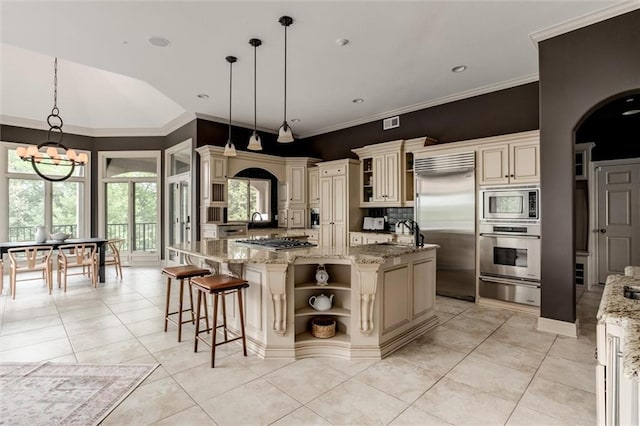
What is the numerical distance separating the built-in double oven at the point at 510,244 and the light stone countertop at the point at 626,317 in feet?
6.50

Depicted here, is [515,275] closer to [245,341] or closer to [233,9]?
[245,341]

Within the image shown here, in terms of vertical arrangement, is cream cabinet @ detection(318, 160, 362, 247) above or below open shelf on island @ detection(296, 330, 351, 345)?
above

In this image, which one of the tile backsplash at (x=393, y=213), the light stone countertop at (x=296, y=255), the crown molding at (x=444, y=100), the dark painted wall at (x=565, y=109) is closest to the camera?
the light stone countertop at (x=296, y=255)

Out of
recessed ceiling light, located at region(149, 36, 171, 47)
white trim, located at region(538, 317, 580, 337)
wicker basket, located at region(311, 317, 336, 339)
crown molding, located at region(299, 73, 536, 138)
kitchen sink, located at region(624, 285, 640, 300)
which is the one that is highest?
recessed ceiling light, located at region(149, 36, 171, 47)

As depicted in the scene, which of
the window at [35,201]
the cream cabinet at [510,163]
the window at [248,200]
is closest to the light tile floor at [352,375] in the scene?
the cream cabinet at [510,163]

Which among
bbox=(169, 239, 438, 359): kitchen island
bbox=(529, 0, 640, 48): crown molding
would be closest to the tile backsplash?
bbox=(169, 239, 438, 359): kitchen island

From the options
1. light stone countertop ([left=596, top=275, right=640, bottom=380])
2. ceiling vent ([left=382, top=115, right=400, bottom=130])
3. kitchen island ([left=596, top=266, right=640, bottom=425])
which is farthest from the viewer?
ceiling vent ([left=382, top=115, right=400, bottom=130])

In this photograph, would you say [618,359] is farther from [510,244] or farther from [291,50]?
[291,50]

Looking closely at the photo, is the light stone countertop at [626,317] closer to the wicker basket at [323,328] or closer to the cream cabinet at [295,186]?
the wicker basket at [323,328]

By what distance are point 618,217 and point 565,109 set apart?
3.54 meters

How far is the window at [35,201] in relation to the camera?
630 centimetres

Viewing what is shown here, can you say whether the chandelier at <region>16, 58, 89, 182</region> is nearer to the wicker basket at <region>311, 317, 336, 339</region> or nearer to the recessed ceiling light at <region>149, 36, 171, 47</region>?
the recessed ceiling light at <region>149, 36, 171, 47</region>

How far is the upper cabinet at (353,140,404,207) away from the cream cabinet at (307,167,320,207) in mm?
1108

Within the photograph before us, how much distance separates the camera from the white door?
17.5 feet
